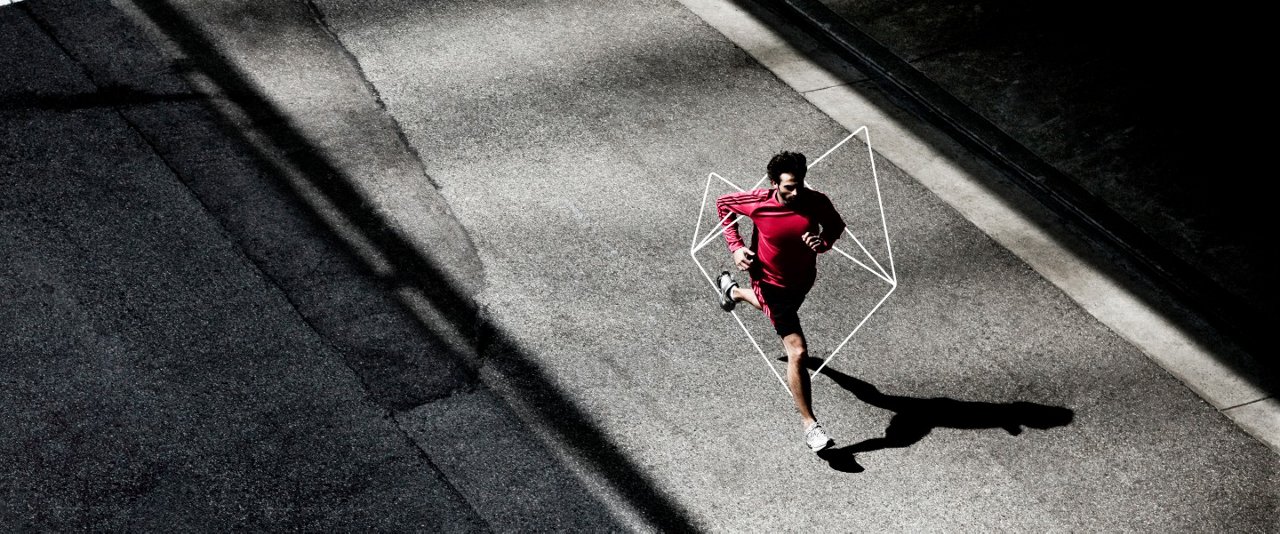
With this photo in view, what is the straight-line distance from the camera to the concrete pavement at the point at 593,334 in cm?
730

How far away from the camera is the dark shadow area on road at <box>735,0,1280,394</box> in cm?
943

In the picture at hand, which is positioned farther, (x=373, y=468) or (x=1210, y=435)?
(x=1210, y=435)

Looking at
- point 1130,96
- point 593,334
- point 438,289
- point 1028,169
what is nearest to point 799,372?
point 593,334

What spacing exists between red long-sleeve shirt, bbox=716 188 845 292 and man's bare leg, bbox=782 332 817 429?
0.35 meters

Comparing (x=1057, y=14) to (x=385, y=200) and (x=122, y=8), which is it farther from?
(x=122, y=8)

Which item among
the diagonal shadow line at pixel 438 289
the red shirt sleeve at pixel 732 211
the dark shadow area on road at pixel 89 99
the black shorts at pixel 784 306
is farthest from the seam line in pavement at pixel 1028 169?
the dark shadow area on road at pixel 89 99

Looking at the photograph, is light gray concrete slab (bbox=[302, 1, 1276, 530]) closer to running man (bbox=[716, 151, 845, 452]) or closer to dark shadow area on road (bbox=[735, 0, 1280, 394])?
running man (bbox=[716, 151, 845, 452])

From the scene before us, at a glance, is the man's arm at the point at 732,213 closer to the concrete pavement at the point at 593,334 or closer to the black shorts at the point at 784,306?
the black shorts at the point at 784,306

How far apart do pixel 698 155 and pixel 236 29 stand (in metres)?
4.52

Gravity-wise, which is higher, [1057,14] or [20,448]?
[1057,14]

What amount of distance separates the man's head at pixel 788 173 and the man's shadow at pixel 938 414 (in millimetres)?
1554

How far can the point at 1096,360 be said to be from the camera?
874cm

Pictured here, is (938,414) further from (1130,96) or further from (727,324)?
(1130,96)

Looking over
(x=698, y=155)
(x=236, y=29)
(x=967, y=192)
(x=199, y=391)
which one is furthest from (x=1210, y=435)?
(x=236, y=29)
